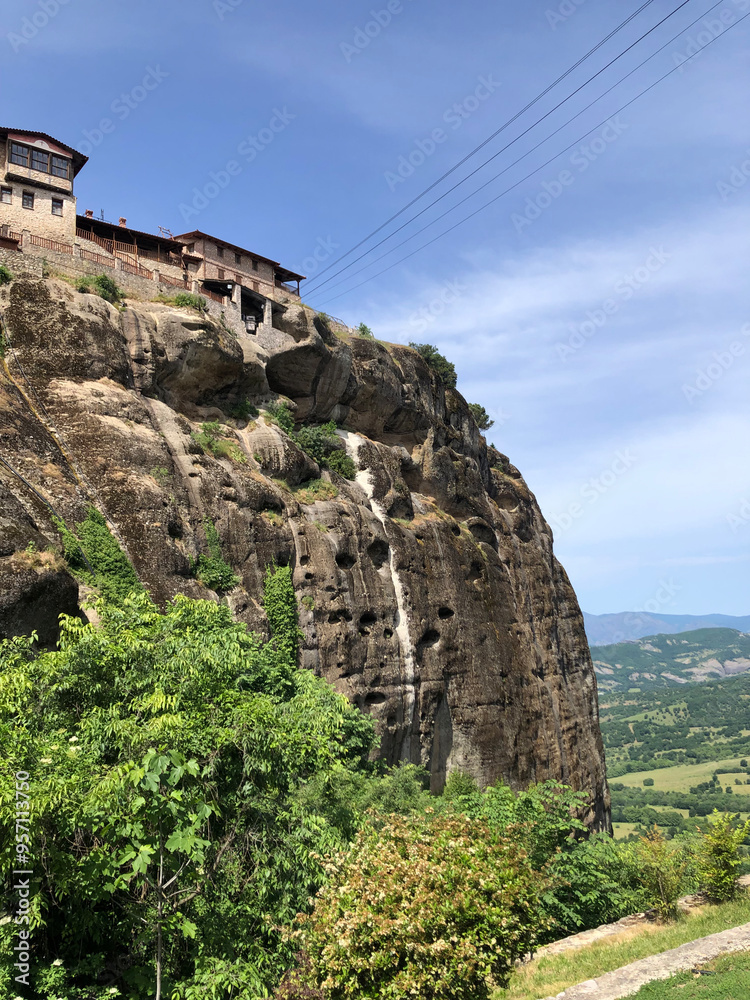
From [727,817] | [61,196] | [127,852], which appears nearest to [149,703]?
→ [127,852]

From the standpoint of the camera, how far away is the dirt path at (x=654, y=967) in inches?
645

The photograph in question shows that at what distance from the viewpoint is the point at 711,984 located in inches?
598

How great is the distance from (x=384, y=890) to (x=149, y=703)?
4780 millimetres

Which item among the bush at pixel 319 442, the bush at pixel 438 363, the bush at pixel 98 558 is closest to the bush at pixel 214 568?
the bush at pixel 98 558

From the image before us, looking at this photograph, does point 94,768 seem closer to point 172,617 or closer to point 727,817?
point 172,617

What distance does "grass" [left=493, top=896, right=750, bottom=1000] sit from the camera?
1805 centimetres

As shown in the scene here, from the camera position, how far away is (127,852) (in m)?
11.2

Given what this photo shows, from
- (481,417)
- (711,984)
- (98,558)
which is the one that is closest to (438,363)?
(481,417)

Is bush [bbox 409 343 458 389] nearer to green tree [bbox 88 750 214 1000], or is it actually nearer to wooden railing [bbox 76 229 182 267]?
wooden railing [bbox 76 229 182 267]

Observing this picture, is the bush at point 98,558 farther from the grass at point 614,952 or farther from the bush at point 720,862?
the bush at point 720,862

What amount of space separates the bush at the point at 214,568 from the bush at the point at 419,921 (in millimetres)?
19483

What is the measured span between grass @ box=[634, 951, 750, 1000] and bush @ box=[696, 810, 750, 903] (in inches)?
319

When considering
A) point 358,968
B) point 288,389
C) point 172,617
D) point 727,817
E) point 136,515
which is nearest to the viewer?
point 358,968

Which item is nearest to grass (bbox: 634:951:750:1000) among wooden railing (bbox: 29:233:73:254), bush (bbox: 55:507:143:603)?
bush (bbox: 55:507:143:603)
